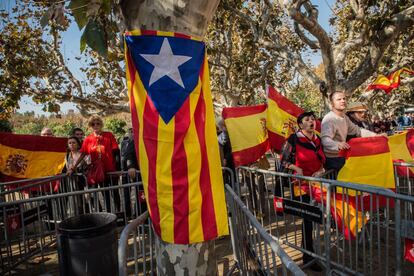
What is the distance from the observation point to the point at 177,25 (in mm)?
1950

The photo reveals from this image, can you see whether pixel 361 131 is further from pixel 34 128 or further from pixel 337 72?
pixel 34 128

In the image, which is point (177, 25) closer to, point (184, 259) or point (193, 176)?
point (193, 176)

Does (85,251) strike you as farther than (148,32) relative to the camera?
Yes

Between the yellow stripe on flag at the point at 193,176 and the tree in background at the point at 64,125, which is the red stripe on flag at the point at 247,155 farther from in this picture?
the tree in background at the point at 64,125

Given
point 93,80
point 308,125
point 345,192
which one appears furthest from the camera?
point 93,80

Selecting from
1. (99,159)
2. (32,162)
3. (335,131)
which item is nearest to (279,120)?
(335,131)

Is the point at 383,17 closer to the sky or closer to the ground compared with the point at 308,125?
closer to the sky

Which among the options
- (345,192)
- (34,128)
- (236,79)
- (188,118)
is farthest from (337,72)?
(34,128)

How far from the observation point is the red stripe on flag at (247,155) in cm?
557

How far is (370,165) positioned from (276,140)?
6.34ft

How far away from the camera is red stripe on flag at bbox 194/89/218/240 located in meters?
2.10

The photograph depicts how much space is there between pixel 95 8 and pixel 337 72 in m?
8.58

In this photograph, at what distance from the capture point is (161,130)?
202 cm

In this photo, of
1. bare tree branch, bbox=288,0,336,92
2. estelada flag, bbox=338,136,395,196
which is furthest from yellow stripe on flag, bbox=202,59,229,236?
bare tree branch, bbox=288,0,336,92
